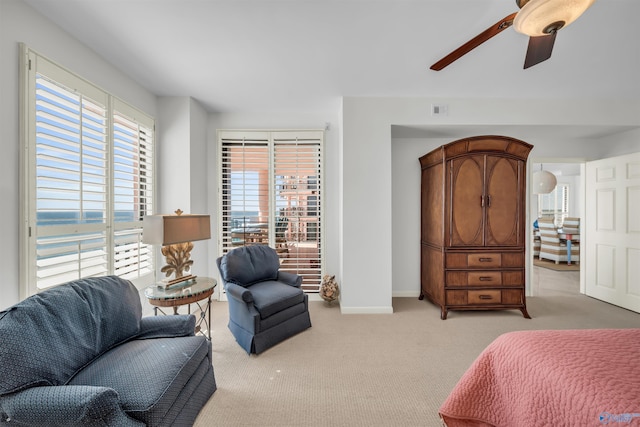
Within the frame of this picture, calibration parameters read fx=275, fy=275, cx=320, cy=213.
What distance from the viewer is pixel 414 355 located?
8.02 feet

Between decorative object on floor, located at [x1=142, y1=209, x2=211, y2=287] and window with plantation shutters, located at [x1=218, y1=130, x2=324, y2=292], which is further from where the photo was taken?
window with plantation shutters, located at [x1=218, y1=130, x2=324, y2=292]

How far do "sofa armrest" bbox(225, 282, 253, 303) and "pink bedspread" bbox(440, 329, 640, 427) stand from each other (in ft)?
5.46

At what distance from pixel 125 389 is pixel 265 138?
10.6 feet

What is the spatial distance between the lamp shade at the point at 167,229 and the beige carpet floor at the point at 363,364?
111 centimetres

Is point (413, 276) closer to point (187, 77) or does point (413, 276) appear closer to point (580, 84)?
point (580, 84)

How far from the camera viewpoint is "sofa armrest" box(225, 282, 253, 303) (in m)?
2.47

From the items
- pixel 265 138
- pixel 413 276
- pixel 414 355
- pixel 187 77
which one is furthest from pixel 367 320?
pixel 187 77

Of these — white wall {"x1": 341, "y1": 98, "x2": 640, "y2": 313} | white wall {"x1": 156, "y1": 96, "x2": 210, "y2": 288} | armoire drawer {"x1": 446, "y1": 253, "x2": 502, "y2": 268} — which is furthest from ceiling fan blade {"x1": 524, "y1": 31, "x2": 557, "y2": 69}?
white wall {"x1": 156, "y1": 96, "x2": 210, "y2": 288}

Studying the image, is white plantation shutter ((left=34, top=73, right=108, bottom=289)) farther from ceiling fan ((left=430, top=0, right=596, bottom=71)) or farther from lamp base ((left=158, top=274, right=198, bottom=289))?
ceiling fan ((left=430, top=0, right=596, bottom=71))

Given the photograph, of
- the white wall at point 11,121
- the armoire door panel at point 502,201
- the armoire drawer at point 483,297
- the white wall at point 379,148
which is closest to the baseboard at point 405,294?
the white wall at point 379,148

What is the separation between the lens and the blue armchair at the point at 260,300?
97.8 inches

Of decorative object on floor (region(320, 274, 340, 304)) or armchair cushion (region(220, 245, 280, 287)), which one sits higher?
armchair cushion (region(220, 245, 280, 287))

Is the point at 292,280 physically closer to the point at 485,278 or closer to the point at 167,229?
the point at 167,229

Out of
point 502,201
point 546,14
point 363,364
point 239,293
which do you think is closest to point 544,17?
point 546,14
